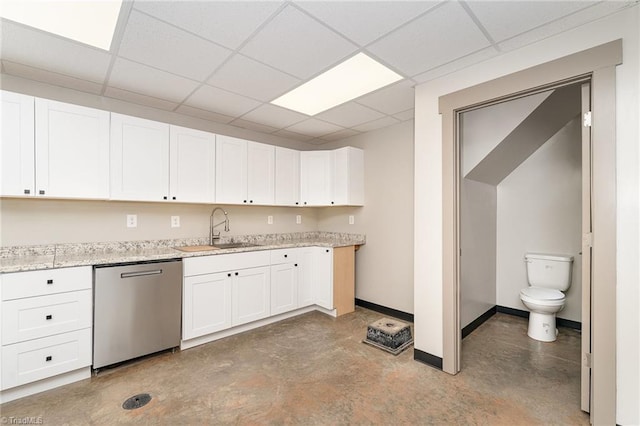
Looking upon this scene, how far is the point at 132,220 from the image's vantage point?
300 cm

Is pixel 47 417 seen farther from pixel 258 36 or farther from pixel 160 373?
pixel 258 36

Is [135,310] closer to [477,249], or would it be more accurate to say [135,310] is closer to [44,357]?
[44,357]

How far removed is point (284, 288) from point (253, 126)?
6.89 ft

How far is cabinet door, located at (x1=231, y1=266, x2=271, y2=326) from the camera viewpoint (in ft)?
10.1

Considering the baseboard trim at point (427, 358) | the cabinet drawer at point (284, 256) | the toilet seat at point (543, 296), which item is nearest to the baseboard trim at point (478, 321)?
the toilet seat at point (543, 296)

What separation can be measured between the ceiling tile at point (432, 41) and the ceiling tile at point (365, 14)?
0.09 meters

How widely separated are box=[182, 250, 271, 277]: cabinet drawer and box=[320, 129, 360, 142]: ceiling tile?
1927 millimetres

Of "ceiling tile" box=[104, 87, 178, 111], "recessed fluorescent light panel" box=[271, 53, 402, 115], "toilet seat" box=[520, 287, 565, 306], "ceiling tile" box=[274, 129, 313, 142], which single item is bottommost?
"toilet seat" box=[520, 287, 565, 306]

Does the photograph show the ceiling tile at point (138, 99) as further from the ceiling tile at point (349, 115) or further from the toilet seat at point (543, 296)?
the toilet seat at point (543, 296)

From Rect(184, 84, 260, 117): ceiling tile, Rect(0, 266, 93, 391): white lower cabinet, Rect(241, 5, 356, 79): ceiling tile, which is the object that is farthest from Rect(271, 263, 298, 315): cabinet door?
Rect(241, 5, 356, 79): ceiling tile

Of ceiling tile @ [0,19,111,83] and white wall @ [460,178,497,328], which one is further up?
ceiling tile @ [0,19,111,83]

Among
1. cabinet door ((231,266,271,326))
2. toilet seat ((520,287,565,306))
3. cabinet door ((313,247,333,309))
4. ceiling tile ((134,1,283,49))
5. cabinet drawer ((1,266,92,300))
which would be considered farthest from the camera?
cabinet door ((313,247,333,309))

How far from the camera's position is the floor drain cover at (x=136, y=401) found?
1.94m

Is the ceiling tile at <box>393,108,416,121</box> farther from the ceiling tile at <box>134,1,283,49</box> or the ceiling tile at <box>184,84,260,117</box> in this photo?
the ceiling tile at <box>134,1,283,49</box>
